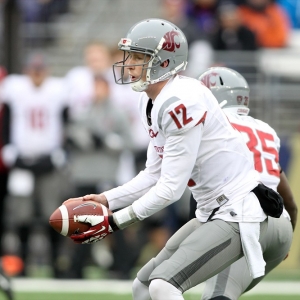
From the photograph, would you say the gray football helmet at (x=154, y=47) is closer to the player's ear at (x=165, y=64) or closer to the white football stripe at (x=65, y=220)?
the player's ear at (x=165, y=64)

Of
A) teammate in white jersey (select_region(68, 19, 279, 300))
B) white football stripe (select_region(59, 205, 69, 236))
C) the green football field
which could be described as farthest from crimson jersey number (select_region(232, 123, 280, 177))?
the green football field

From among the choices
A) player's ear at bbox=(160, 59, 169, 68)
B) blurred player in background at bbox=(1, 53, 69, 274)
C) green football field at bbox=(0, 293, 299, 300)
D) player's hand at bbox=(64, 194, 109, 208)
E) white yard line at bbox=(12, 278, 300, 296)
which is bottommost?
white yard line at bbox=(12, 278, 300, 296)

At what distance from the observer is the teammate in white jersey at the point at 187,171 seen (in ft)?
14.3

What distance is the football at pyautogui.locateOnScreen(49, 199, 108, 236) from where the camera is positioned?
456cm

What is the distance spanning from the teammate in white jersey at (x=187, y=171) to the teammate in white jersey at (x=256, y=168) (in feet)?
0.78

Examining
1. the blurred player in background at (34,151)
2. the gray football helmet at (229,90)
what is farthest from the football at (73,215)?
the blurred player in background at (34,151)

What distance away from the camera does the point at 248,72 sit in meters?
10.2

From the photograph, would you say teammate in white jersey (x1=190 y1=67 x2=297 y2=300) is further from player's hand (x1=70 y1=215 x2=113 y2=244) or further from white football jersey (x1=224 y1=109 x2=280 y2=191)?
player's hand (x1=70 y1=215 x2=113 y2=244)

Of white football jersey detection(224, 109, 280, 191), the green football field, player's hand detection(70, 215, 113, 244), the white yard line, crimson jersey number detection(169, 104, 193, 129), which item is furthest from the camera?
the white yard line

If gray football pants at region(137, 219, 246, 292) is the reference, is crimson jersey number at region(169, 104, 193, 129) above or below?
above

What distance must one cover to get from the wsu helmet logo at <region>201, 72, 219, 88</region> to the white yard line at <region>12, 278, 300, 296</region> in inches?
112

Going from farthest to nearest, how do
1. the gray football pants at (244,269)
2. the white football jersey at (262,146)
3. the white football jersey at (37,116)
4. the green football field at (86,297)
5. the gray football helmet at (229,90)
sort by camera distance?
the white football jersey at (37,116) < the green football field at (86,297) < the gray football helmet at (229,90) < the white football jersey at (262,146) < the gray football pants at (244,269)

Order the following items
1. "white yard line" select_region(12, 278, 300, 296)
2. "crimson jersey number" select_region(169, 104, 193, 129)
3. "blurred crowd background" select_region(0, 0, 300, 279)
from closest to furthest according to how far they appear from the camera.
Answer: "crimson jersey number" select_region(169, 104, 193, 129) → "white yard line" select_region(12, 278, 300, 296) → "blurred crowd background" select_region(0, 0, 300, 279)

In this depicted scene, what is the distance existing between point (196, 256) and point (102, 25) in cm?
792
